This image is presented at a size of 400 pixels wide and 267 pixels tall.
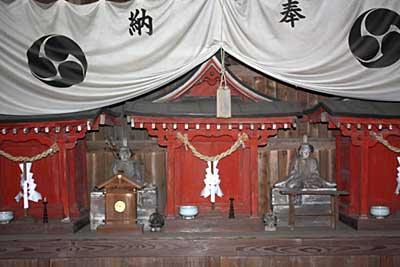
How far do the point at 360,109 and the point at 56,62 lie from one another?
3.01 meters

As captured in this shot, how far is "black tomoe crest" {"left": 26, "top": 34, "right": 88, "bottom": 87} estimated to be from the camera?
4.00 meters

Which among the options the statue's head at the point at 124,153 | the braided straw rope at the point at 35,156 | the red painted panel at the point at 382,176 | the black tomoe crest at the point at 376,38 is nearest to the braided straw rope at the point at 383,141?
the red painted panel at the point at 382,176

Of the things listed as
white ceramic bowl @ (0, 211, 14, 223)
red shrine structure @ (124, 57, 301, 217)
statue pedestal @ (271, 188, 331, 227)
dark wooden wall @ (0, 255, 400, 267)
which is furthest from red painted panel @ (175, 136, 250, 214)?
white ceramic bowl @ (0, 211, 14, 223)

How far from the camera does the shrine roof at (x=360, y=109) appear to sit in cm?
461

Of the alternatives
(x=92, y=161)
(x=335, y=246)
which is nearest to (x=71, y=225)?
(x=92, y=161)

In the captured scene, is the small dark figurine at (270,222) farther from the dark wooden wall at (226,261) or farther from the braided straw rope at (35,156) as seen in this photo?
the braided straw rope at (35,156)

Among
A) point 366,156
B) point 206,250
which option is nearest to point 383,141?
point 366,156

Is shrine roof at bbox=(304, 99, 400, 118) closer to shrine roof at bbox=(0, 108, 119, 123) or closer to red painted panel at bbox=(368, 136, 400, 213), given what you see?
A: red painted panel at bbox=(368, 136, 400, 213)

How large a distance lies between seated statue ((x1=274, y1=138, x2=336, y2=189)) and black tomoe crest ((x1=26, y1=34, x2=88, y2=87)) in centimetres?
248

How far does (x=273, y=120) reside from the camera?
4746 mm

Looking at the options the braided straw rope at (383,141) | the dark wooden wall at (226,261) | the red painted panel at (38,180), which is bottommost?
the dark wooden wall at (226,261)

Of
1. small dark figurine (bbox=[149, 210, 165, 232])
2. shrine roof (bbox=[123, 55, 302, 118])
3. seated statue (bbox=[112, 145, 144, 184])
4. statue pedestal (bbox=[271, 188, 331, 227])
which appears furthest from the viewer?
seated statue (bbox=[112, 145, 144, 184])

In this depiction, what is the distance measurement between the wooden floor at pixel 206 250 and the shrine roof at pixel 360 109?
120 centimetres

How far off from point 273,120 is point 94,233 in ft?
7.20
